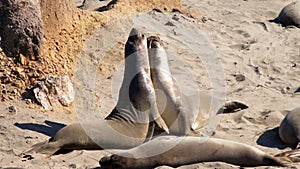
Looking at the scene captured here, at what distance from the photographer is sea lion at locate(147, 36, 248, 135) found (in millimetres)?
5965

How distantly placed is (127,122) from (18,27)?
1.61m

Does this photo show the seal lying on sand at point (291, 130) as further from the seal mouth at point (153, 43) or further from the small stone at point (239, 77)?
the small stone at point (239, 77)

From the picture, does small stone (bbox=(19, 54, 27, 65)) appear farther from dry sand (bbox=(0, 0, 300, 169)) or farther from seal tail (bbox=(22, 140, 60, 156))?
seal tail (bbox=(22, 140, 60, 156))

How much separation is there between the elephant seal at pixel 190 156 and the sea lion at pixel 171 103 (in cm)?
74

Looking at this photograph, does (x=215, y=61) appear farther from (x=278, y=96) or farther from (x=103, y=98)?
(x=103, y=98)

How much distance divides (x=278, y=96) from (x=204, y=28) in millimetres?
2512

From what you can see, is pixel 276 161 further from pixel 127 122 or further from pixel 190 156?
pixel 127 122

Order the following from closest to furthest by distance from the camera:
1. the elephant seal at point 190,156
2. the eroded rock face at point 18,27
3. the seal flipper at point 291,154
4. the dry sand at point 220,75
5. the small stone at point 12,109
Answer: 1. the elephant seal at point 190,156
2. the seal flipper at point 291,154
3. the dry sand at point 220,75
4. the small stone at point 12,109
5. the eroded rock face at point 18,27

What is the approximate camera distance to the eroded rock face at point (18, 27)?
650cm

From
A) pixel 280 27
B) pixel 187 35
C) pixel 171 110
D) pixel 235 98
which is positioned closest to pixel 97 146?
pixel 171 110

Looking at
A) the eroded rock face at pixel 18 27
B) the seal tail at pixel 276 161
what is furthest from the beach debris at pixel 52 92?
the seal tail at pixel 276 161

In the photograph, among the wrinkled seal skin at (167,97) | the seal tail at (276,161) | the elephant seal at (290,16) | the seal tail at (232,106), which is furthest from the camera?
the elephant seal at (290,16)

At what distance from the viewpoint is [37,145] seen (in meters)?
5.48

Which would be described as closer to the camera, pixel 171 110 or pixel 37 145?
pixel 37 145
